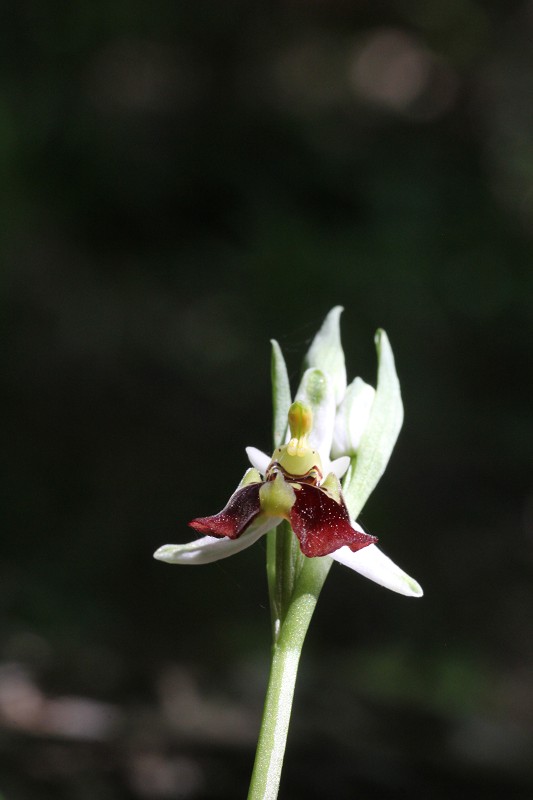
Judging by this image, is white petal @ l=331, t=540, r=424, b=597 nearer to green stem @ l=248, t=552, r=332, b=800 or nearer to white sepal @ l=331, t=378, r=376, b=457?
green stem @ l=248, t=552, r=332, b=800

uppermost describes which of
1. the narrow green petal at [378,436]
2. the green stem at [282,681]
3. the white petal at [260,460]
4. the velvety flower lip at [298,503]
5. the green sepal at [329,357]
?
the green sepal at [329,357]

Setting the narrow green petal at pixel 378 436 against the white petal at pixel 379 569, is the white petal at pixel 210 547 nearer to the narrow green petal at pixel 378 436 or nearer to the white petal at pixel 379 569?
the white petal at pixel 379 569

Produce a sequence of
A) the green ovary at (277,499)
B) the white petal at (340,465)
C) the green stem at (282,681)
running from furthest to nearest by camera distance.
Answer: the white petal at (340,465)
the green ovary at (277,499)
the green stem at (282,681)

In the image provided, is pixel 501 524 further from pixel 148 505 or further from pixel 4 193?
pixel 4 193

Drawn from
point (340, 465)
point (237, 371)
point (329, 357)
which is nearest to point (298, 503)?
point (340, 465)

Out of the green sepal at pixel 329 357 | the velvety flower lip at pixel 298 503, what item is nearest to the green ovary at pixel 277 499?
the velvety flower lip at pixel 298 503

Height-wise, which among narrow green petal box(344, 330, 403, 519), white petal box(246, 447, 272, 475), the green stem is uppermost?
narrow green petal box(344, 330, 403, 519)

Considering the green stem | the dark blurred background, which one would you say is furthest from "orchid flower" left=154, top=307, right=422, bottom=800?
the dark blurred background
